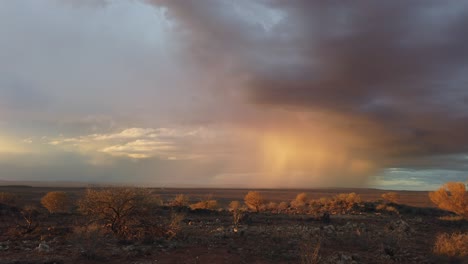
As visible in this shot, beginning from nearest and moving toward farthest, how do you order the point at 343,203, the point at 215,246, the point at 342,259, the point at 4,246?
the point at 342,259 < the point at 4,246 < the point at 215,246 < the point at 343,203

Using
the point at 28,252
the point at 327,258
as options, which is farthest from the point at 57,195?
the point at 327,258

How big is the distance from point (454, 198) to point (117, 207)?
137 feet

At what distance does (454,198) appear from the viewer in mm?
46562

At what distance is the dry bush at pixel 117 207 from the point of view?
22.5m

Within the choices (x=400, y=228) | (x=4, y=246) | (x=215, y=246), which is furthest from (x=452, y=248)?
(x=4, y=246)

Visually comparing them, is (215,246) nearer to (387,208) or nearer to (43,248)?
(43,248)

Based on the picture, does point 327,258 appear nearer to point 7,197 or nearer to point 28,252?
point 28,252

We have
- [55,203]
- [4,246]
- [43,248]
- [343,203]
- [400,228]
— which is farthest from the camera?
[343,203]

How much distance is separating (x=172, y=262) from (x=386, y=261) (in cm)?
1002

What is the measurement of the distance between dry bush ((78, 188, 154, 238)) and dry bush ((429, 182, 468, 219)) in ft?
131

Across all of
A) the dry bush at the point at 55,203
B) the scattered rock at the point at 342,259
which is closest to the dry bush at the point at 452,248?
the scattered rock at the point at 342,259

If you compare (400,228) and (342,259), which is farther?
(400,228)

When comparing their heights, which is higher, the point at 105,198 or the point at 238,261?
the point at 105,198

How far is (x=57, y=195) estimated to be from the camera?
45281 millimetres
